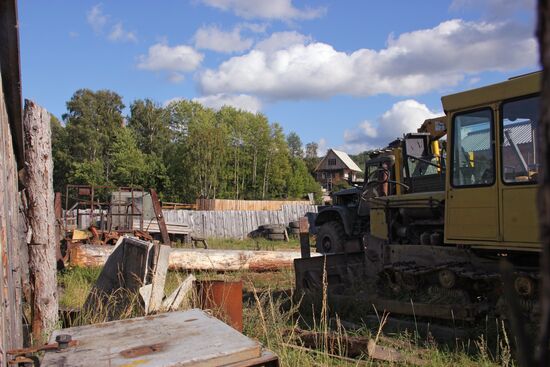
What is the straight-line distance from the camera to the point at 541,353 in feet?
2.56

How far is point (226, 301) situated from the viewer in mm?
5289

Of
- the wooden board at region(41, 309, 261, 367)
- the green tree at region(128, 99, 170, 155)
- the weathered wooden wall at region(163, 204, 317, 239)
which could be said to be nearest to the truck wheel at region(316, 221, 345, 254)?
the wooden board at region(41, 309, 261, 367)

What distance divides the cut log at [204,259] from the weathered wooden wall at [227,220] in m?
13.1

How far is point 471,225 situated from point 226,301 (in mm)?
3235

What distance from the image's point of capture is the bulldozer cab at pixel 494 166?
19.0 feet

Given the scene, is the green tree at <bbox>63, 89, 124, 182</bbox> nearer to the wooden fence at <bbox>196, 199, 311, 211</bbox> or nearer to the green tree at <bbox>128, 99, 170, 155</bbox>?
the green tree at <bbox>128, 99, 170, 155</bbox>

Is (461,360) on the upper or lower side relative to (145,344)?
lower

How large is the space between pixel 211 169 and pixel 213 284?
46.8m

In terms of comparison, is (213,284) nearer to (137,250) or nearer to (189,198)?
(137,250)

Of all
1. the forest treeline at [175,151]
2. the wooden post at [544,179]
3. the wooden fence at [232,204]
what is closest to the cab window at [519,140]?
the wooden post at [544,179]

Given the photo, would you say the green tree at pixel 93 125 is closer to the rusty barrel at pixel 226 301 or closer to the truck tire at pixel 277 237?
the truck tire at pixel 277 237

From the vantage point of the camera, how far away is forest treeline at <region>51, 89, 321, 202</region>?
168ft

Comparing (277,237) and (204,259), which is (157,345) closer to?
(204,259)

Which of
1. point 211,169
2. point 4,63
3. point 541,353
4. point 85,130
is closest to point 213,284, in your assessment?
point 4,63
